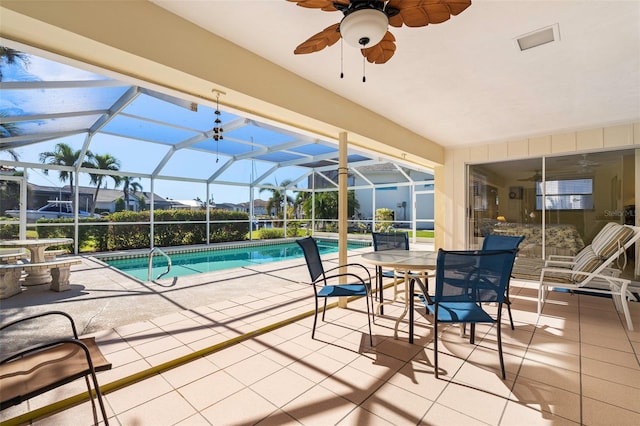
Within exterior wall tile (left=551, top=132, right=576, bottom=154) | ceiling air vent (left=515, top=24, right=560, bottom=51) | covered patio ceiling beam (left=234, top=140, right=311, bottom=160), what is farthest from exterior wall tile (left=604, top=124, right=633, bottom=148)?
covered patio ceiling beam (left=234, top=140, right=311, bottom=160)

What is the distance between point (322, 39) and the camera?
1.82 metres

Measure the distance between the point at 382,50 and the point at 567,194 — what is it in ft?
16.4

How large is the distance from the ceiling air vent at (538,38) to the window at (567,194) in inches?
145

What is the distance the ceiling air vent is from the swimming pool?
661cm

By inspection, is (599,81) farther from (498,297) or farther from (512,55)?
(498,297)

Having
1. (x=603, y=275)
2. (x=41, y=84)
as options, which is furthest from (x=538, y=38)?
(x=41, y=84)

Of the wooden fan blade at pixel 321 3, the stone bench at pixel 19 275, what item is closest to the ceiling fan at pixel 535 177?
the wooden fan blade at pixel 321 3

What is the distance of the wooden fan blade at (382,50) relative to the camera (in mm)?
1866

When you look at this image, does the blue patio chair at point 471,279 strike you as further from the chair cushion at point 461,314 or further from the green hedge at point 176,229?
the green hedge at point 176,229

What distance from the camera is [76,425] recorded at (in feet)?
5.35

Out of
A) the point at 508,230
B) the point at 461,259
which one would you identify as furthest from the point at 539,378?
the point at 508,230

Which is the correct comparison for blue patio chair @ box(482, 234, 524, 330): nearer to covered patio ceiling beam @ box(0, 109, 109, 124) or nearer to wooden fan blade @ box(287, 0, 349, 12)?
wooden fan blade @ box(287, 0, 349, 12)

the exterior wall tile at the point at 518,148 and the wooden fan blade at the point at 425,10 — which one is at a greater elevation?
the exterior wall tile at the point at 518,148

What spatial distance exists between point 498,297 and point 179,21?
123 inches
